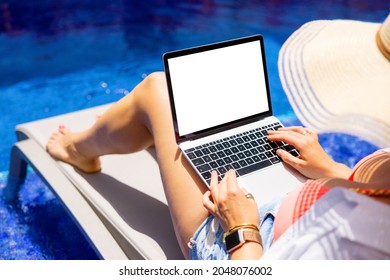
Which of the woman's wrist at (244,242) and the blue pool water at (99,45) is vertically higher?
the woman's wrist at (244,242)

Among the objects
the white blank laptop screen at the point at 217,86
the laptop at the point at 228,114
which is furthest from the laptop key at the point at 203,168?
the white blank laptop screen at the point at 217,86

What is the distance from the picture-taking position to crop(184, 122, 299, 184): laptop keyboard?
124cm

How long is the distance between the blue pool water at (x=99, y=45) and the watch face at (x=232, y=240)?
103cm

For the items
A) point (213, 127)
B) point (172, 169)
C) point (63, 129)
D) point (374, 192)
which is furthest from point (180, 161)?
point (63, 129)

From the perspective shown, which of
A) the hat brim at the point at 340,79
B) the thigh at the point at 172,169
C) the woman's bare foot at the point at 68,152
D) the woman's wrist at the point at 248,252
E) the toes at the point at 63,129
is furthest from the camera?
the toes at the point at 63,129

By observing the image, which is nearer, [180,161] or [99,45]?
[180,161]

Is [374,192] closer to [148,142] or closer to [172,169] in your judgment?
[172,169]

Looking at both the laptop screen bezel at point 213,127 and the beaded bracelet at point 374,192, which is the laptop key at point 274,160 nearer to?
the laptop screen bezel at point 213,127

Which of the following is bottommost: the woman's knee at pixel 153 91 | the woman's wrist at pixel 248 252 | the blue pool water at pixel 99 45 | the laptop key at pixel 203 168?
the blue pool water at pixel 99 45

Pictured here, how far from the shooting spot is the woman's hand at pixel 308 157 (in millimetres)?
1239

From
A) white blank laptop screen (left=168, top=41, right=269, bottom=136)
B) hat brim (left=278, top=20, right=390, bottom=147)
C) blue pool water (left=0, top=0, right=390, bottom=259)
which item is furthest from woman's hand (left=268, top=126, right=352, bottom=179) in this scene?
blue pool water (left=0, top=0, right=390, bottom=259)

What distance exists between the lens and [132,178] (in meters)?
1.63

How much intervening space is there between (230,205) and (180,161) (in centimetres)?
23

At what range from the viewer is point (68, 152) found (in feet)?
5.44
